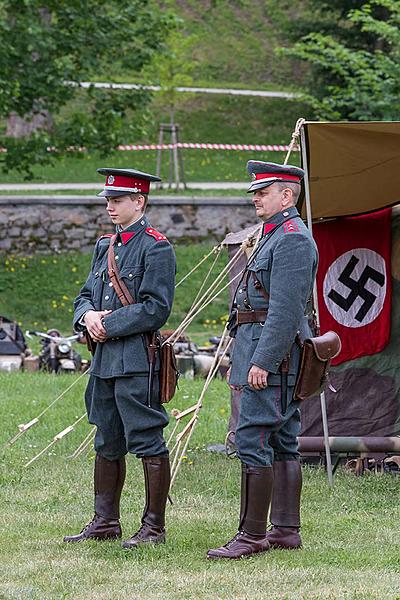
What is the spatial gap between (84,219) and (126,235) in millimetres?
12949

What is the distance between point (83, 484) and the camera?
24.7ft

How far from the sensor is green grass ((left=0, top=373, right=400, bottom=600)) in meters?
5.11

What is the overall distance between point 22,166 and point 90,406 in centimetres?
1145

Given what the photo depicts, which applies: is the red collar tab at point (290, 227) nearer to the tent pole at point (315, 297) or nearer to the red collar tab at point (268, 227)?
the red collar tab at point (268, 227)

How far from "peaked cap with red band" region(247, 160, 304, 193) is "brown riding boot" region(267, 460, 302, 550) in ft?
4.20

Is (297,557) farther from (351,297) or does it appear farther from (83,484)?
(351,297)

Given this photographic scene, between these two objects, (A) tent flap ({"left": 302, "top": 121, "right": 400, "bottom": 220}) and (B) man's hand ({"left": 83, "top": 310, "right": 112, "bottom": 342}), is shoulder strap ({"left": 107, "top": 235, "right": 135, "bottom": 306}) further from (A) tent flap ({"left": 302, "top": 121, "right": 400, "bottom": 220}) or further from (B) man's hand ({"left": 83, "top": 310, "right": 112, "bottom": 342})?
(A) tent flap ({"left": 302, "top": 121, "right": 400, "bottom": 220})

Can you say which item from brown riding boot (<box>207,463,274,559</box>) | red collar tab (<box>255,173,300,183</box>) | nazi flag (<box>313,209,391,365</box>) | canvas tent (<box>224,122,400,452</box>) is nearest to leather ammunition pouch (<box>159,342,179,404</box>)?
brown riding boot (<box>207,463,274,559</box>)

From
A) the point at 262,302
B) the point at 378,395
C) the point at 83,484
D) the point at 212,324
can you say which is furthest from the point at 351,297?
the point at 212,324

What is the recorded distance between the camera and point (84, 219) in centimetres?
1875

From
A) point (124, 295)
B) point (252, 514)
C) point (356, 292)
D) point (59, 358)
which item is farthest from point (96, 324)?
point (59, 358)

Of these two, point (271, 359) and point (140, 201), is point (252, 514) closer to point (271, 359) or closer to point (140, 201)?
point (271, 359)

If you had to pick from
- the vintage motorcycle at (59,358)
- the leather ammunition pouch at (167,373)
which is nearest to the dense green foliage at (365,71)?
the vintage motorcycle at (59,358)

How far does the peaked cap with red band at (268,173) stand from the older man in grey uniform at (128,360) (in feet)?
1.73
